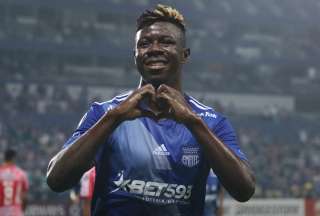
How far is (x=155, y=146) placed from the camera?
114 inches

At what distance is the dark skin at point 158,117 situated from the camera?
267 centimetres

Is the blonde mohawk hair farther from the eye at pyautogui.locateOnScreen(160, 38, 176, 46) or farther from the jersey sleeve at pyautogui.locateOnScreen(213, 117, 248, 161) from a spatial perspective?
the jersey sleeve at pyautogui.locateOnScreen(213, 117, 248, 161)

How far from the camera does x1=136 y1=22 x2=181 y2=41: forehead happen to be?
111 inches

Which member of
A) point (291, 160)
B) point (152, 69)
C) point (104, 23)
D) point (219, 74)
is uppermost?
point (104, 23)

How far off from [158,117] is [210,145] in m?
0.25

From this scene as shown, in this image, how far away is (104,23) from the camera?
4741cm

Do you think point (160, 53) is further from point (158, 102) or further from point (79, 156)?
point (79, 156)

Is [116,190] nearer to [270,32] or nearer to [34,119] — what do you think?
[34,119]

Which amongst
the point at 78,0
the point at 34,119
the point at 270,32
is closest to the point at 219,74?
the point at 270,32

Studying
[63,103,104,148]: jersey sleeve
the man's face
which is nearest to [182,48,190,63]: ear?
the man's face

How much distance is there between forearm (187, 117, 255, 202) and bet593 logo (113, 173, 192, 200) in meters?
0.20

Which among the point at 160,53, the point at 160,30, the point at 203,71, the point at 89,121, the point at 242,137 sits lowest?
the point at 242,137

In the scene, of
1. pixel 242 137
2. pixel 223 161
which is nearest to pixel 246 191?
pixel 223 161

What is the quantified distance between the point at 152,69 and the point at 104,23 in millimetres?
45196
